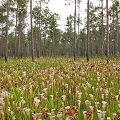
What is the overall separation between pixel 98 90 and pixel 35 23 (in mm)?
41575

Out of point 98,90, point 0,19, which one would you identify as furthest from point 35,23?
point 98,90

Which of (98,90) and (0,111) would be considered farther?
(98,90)

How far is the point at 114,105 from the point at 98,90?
80cm

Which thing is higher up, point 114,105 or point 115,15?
point 115,15

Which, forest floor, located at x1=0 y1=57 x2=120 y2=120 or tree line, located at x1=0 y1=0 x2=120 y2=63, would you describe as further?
tree line, located at x1=0 y1=0 x2=120 y2=63

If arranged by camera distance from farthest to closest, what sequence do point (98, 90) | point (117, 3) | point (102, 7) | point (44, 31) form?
point (44, 31)
point (117, 3)
point (102, 7)
point (98, 90)

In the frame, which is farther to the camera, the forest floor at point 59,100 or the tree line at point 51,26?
the tree line at point 51,26

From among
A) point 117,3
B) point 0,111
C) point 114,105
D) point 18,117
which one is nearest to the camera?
point 0,111

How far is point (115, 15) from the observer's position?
33969mm

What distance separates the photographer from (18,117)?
6.98 feet

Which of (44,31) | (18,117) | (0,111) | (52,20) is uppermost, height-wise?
(52,20)

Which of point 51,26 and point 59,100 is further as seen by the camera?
point 51,26

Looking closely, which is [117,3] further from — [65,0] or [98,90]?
[98,90]

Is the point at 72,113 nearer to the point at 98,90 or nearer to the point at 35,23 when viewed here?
the point at 98,90
